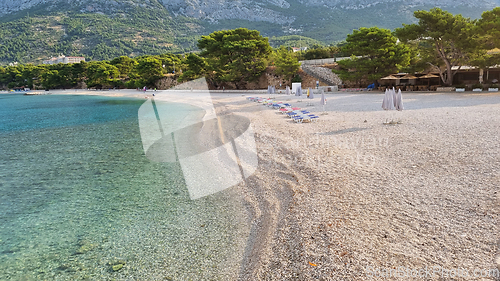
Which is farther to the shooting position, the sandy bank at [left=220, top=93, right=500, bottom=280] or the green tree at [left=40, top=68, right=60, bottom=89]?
the green tree at [left=40, top=68, right=60, bottom=89]

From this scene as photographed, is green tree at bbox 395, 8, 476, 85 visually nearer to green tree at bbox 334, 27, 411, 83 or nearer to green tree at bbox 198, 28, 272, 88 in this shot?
green tree at bbox 334, 27, 411, 83

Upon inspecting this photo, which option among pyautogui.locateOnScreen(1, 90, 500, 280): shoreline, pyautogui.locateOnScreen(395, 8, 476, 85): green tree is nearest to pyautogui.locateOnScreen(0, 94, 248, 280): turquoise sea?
pyautogui.locateOnScreen(1, 90, 500, 280): shoreline

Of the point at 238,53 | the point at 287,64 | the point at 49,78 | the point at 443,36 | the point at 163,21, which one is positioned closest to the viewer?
the point at 443,36

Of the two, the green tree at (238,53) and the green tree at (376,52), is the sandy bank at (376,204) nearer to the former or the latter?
the green tree at (376,52)

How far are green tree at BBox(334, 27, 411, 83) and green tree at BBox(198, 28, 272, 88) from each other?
15.4 meters

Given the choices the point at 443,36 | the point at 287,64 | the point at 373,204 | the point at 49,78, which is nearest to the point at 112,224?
the point at 373,204

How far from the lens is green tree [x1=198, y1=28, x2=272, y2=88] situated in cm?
4275

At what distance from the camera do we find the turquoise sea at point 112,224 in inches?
194

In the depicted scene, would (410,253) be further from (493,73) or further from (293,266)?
(493,73)

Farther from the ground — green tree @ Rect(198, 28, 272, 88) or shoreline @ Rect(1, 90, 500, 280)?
green tree @ Rect(198, 28, 272, 88)

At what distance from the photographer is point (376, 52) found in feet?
99.5

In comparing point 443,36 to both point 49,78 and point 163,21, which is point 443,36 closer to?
point 49,78

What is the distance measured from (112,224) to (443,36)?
94.8 feet

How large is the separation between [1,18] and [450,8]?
209417 mm
